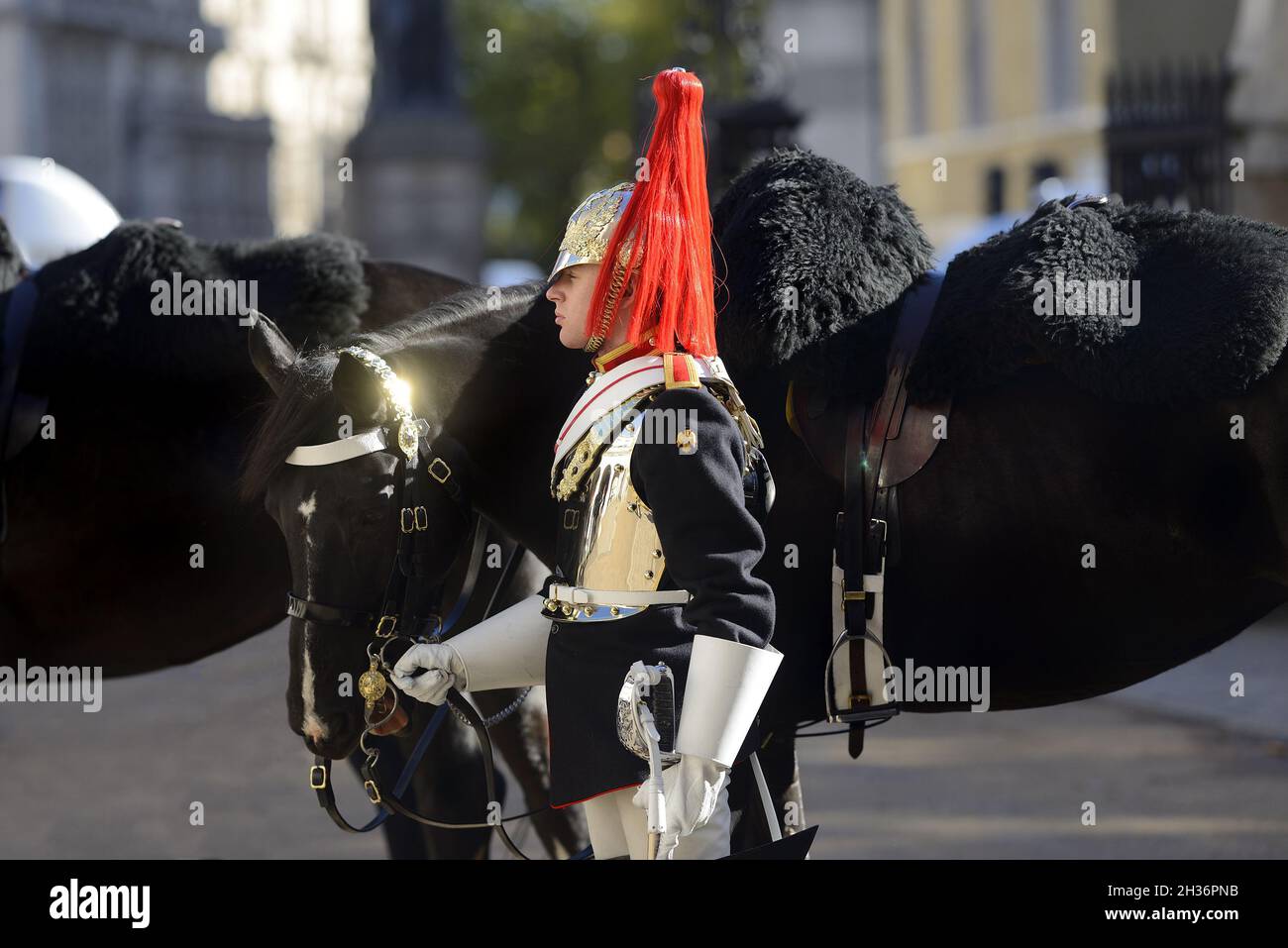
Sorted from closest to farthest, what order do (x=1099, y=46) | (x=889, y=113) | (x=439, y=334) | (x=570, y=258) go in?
(x=570, y=258)
(x=439, y=334)
(x=1099, y=46)
(x=889, y=113)

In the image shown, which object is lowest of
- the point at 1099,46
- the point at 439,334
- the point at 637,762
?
the point at 637,762

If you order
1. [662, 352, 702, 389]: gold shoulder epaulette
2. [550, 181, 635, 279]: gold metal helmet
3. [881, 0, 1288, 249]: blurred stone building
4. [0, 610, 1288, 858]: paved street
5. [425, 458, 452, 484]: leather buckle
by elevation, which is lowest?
[0, 610, 1288, 858]: paved street

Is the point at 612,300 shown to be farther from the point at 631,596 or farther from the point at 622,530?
the point at 631,596

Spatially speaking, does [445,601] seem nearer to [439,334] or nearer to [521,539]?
[521,539]

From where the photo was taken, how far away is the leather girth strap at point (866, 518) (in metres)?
3.40

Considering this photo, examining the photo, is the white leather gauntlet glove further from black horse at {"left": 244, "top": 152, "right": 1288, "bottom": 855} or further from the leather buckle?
the leather buckle

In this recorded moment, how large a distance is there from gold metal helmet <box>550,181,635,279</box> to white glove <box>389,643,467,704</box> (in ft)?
2.43

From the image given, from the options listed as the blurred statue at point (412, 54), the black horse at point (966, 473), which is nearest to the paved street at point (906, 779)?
the black horse at point (966, 473)

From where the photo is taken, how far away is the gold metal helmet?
9.58 ft

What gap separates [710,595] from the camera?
2.74 metres

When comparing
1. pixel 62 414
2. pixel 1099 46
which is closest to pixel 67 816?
pixel 62 414

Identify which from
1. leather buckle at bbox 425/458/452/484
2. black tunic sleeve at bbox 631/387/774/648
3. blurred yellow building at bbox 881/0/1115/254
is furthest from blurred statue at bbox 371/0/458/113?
black tunic sleeve at bbox 631/387/774/648

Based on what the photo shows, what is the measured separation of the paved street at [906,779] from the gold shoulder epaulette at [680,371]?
12.3 feet
